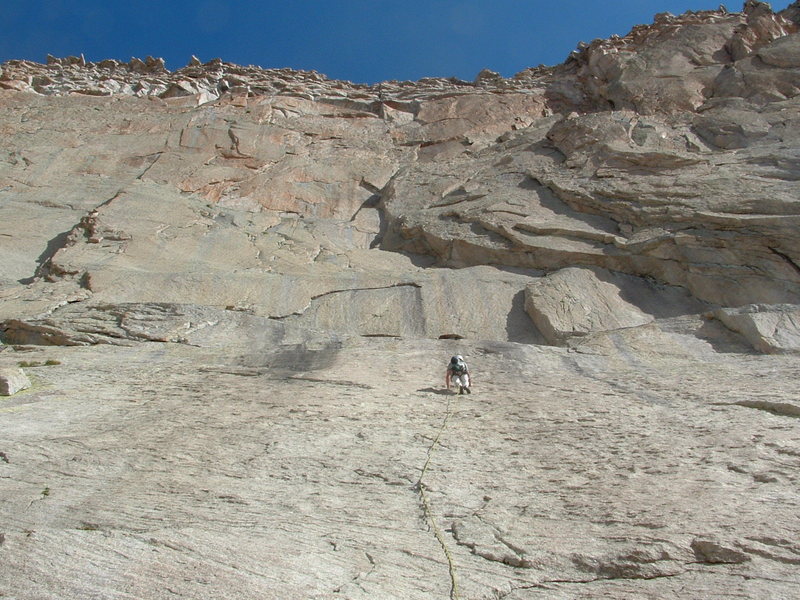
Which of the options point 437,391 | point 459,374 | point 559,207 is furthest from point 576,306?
point 437,391

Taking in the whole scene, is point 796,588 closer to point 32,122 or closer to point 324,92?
point 32,122

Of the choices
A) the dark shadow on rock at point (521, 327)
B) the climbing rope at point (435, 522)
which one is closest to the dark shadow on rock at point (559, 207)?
the dark shadow on rock at point (521, 327)

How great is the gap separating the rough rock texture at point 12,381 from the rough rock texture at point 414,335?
13.5 inches

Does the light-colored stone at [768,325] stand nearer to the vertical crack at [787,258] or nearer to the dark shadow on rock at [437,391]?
the vertical crack at [787,258]

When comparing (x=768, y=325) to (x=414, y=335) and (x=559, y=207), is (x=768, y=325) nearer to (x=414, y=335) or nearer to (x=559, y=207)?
(x=414, y=335)

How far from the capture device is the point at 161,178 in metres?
23.0

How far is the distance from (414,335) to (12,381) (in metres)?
7.76

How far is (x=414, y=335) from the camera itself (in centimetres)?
1402

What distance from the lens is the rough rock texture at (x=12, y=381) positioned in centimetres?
835

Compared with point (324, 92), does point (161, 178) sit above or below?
below

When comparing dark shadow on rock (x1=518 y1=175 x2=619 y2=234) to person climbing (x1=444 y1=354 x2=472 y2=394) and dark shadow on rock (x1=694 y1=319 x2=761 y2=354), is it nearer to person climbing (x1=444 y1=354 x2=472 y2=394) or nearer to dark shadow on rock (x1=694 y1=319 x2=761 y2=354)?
dark shadow on rock (x1=694 y1=319 x2=761 y2=354)

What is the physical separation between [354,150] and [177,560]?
2444cm

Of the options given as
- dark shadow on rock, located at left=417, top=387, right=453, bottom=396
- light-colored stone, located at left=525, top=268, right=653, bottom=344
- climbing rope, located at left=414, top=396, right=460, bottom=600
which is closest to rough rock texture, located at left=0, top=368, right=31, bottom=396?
dark shadow on rock, located at left=417, top=387, right=453, bottom=396

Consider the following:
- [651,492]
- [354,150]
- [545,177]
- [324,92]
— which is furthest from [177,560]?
[324,92]
